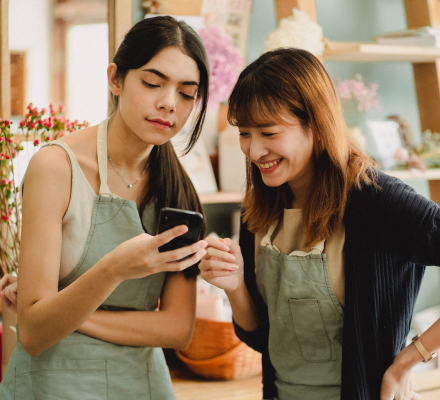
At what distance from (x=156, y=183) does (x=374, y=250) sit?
2.00 ft

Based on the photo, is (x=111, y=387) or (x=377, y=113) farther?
(x=377, y=113)

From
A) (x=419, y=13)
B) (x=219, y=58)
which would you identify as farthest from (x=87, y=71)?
(x=419, y=13)

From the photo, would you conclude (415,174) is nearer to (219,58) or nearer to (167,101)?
(219,58)

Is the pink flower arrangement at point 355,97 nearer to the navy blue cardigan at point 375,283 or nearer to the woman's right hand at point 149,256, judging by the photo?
the navy blue cardigan at point 375,283

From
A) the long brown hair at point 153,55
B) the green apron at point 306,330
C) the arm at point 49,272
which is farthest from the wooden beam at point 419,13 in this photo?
the arm at point 49,272

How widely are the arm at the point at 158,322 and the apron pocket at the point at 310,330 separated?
29 cm

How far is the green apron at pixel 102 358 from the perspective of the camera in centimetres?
115

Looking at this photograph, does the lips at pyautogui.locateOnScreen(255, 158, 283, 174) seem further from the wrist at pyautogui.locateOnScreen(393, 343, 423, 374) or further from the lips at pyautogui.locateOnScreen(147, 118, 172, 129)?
the wrist at pyautogui.locateOnScreen(393, 343, 423, 374)

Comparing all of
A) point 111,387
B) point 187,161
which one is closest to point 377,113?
point 187,161

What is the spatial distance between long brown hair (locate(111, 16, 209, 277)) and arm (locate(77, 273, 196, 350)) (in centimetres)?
6

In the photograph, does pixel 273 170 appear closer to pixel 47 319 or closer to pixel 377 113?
pixel 47 319

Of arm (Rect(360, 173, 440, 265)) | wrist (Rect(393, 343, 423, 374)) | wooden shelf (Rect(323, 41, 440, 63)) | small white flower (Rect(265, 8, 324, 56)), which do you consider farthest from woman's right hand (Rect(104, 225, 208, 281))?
wooden shelf (Rect(323, 41, 440, 63))

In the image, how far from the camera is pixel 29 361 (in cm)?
116

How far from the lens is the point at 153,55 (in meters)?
1.20
